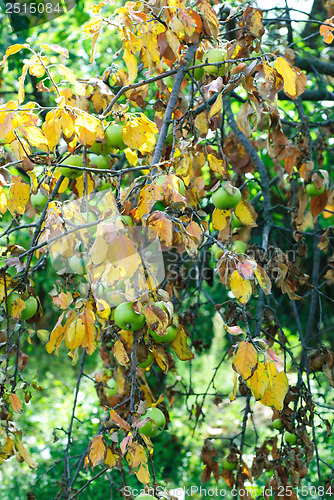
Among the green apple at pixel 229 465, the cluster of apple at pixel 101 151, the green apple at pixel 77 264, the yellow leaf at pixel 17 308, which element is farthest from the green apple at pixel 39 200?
the green apple at pixel 229 465

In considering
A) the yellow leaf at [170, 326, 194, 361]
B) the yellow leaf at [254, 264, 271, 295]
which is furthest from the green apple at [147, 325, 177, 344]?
the yellow leaf at [254, 264, 271, 295]

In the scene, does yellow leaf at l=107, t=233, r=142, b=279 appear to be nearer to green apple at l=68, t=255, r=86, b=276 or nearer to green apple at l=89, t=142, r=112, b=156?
green apple at l=68, t=255, r=86, b=276

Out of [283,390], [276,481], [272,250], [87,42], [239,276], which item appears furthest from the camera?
[87,42]

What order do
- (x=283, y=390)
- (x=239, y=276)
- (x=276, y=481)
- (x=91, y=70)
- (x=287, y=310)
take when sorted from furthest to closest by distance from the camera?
(x=287, y=310) < (x=91, y=70) < (x=276, y=481) < (x=239, y=276) < (x=283, y=390)

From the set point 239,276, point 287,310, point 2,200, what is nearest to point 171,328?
point 239,276

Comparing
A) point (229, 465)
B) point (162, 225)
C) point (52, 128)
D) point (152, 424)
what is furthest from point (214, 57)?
point (229, 465)

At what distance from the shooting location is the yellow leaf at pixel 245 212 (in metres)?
1.48

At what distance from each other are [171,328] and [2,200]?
1.96 ft

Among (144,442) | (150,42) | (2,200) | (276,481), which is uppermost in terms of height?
(150,42)

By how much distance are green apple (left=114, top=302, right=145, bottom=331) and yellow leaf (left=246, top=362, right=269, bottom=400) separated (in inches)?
11.8

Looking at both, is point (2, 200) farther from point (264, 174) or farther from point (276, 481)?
point (276, 481)

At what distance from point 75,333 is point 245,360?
16.6 inches

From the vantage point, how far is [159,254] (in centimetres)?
129

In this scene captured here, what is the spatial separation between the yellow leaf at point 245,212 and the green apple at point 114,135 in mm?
429
